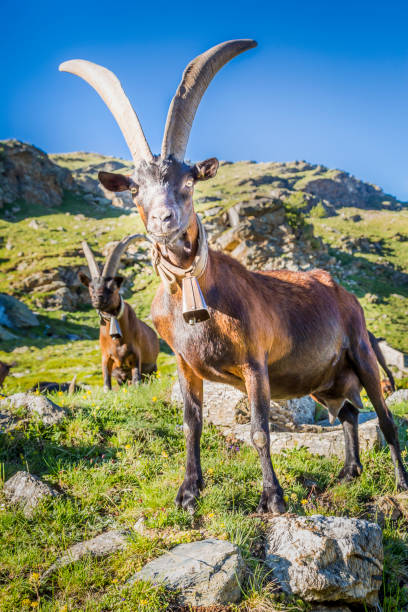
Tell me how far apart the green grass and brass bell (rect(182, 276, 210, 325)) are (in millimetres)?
1621

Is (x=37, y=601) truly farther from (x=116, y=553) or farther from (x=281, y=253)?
(x=281, y=253)

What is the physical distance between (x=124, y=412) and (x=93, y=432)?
2.57 feet

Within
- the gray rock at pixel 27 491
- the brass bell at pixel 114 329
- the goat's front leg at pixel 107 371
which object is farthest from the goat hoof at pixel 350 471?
the goat's front leg at pixel 107 371

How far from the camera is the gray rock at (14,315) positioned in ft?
102

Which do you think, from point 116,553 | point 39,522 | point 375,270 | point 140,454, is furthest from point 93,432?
point 375,270

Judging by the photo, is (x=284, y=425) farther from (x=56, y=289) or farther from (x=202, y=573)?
(x=56, y=289)

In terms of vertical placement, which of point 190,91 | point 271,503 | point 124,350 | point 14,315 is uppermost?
point 190,91

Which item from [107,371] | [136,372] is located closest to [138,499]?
[136,372]

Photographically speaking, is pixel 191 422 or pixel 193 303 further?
pixel 191 422

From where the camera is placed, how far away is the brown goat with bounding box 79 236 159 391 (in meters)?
9.71

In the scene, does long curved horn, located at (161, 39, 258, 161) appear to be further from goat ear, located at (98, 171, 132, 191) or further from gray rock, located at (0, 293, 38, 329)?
gray rock, located at (0, 293, 38, 329)

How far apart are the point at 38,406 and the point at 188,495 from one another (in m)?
2.66

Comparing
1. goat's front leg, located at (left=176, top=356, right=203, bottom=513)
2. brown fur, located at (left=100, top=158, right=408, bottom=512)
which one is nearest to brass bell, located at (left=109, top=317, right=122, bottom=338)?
brown fur, located at (left=100, top=158, right=408, bottom=512)

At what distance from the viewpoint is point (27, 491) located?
3.90 m
